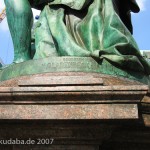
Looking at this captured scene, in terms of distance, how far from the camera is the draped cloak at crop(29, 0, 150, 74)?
5.33 meters

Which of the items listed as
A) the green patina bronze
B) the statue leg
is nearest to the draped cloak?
the green patina bronze

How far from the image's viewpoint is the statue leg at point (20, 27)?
5906 millimetres

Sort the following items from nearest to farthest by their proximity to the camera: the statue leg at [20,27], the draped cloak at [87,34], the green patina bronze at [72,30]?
1. the draped cloak at [87,34]
2. the green patina bronze at [72,30]
3. the statue leg at [20,27]

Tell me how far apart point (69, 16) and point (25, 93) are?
201 cm

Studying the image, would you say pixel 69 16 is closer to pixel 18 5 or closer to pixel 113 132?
pixel 18 5

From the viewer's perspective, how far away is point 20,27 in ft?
19.4

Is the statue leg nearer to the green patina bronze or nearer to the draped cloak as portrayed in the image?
the green patina bronze

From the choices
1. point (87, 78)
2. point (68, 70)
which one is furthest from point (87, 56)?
point (87, 78)

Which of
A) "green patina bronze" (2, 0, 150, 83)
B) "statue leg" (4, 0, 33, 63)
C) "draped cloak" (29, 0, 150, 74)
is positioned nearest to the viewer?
"draped cloak" (29, 0, 150, 74)

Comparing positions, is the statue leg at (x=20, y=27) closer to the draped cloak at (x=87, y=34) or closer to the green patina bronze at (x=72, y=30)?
the green patina bronze at (x=72, y=30)

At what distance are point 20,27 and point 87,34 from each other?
2.89 feet

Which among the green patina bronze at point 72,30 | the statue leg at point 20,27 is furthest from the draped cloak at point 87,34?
the statue leg at point 20,27

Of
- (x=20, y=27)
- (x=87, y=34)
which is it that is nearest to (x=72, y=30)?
(x=87, y=34)

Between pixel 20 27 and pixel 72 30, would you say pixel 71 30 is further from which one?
pixel 20 27
